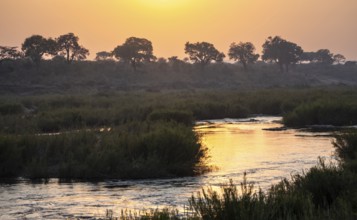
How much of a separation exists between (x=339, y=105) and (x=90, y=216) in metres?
26.7

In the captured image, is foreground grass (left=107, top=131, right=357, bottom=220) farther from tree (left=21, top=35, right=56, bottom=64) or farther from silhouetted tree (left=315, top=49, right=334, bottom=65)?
silhouetted tree (left=315, top=49, right=334, bottom=65)

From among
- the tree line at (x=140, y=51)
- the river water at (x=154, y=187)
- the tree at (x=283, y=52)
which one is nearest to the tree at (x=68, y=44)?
the tree line at (x=140, y=51)

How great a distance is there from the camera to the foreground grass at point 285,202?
26.8ft

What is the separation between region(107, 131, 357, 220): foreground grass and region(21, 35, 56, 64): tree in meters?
96.2

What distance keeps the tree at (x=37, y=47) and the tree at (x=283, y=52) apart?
190 feet

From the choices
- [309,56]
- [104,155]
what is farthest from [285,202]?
[309,56]

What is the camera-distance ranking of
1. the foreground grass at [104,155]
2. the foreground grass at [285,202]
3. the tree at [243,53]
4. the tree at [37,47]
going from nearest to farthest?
the foreground grass at [285,202]
the foreground grass at [104,155]
the tree at [37,47]
the tree at [243,53]

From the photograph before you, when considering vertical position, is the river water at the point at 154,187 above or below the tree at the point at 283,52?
below

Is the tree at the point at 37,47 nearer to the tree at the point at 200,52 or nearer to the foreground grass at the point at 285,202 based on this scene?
the tree at the point at 200,52

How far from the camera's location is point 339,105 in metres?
36.2

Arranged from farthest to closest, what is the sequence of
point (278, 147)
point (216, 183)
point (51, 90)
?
point (51, 90)
point (278, 147)
point (216, 183)

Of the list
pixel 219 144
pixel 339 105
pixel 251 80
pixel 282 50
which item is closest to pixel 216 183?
pixel 219 144

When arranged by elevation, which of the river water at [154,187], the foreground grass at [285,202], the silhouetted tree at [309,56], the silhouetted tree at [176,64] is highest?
the silhouetted tree at [309,56]

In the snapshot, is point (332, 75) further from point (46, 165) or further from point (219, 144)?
point (46, 165)
